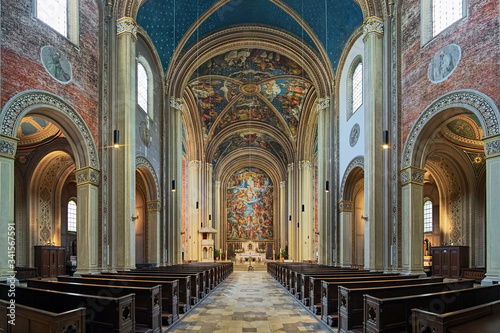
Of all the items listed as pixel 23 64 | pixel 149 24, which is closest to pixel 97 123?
pixel 23 64

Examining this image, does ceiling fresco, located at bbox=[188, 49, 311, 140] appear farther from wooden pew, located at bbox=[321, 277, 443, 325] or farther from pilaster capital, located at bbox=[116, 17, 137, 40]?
wooden pew, located at bbox=[321, 277, 443, 325]

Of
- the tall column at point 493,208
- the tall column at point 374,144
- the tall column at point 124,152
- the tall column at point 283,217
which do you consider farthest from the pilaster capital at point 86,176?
the tall column at point 283,217

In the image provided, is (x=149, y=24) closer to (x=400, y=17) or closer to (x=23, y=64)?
(x=23, y=64)

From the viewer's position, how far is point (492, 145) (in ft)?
34.4

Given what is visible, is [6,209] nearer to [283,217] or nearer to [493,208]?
[493,208]

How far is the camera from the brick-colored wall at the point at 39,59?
10547 millimetres

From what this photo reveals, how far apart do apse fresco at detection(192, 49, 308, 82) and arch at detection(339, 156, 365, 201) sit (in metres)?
10.7

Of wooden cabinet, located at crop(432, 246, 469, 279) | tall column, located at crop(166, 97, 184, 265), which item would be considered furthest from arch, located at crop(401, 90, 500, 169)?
tall column, located at crop(166, 97, 184, 265)

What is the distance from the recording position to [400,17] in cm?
1524

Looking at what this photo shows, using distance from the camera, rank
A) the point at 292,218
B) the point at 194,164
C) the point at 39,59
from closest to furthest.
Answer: the point at 39,59 < the point at 194,164 < the point at 292,218

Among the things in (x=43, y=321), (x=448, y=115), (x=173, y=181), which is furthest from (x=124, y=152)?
(x=448, y=115)

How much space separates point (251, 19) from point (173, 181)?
1088 cm

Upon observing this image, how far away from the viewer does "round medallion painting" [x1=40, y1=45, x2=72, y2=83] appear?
12.0 meters

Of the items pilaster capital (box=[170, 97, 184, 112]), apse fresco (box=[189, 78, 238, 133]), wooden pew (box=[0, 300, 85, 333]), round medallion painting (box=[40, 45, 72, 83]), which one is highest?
apse fresco (box=[189, 78, 238, 133])
